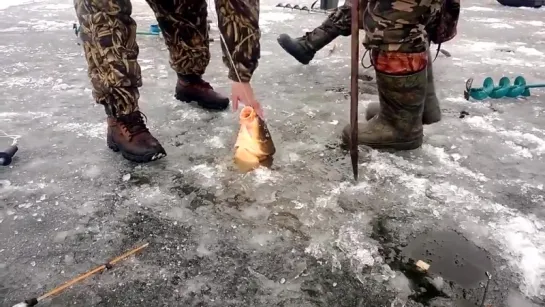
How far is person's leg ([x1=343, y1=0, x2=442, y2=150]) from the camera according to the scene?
6.32 ft

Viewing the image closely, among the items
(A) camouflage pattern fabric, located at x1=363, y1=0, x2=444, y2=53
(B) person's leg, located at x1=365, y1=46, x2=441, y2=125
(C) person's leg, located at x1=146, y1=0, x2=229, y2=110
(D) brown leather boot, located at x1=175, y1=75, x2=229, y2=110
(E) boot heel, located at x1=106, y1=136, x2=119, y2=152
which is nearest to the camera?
(A) camouflage pattern fabric, located at x1=363, y1=0, x2=444, y2=53

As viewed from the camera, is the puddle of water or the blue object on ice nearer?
the puddle of water

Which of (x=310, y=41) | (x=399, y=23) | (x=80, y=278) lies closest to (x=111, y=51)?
(x=80, y=278)

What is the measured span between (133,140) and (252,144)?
56 centimetres

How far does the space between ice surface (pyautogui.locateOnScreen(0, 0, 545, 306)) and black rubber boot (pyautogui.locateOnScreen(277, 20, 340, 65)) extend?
0.31m

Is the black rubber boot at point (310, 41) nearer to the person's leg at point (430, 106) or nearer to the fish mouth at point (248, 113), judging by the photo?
the person's leg at point (430, 106)

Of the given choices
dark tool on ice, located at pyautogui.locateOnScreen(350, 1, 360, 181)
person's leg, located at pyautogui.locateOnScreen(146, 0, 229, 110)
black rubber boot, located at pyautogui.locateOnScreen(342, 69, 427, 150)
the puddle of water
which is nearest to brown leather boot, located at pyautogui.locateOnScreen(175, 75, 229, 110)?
person's leg, located at pyautogui.locateOnScreen(146, 0, 229, 110)

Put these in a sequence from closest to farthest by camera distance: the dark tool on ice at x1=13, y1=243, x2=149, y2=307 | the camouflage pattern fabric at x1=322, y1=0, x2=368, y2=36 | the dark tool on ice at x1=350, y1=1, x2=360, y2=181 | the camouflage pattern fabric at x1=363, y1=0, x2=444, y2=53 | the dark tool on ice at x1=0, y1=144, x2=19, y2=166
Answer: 1. the dark tool on ice at x1=13, y1=243, x2=149, y2=307
2. the dark tool on ice at x1=350, y1=1, x2=360, y2=181
3. the camouflage pattern fabric at x1=363, y1=0, x2=444, y2=53
4. the dark tool on ice at x1=0, y1=144, x2=19, y2=166
5. the camouflage pattern fabric at x1=322, y1=0, x2=368, y2=36

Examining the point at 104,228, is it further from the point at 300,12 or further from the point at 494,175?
the point at 300,12

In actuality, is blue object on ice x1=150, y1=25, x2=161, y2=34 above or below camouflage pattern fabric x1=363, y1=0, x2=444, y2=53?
below

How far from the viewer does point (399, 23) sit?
1922 mm

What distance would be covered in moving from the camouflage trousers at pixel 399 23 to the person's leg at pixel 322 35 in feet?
3.96

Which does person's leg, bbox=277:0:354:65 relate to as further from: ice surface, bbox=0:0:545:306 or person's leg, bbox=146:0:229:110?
person's leg, bbox=146:0:229:110

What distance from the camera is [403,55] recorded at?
1.98 meters
